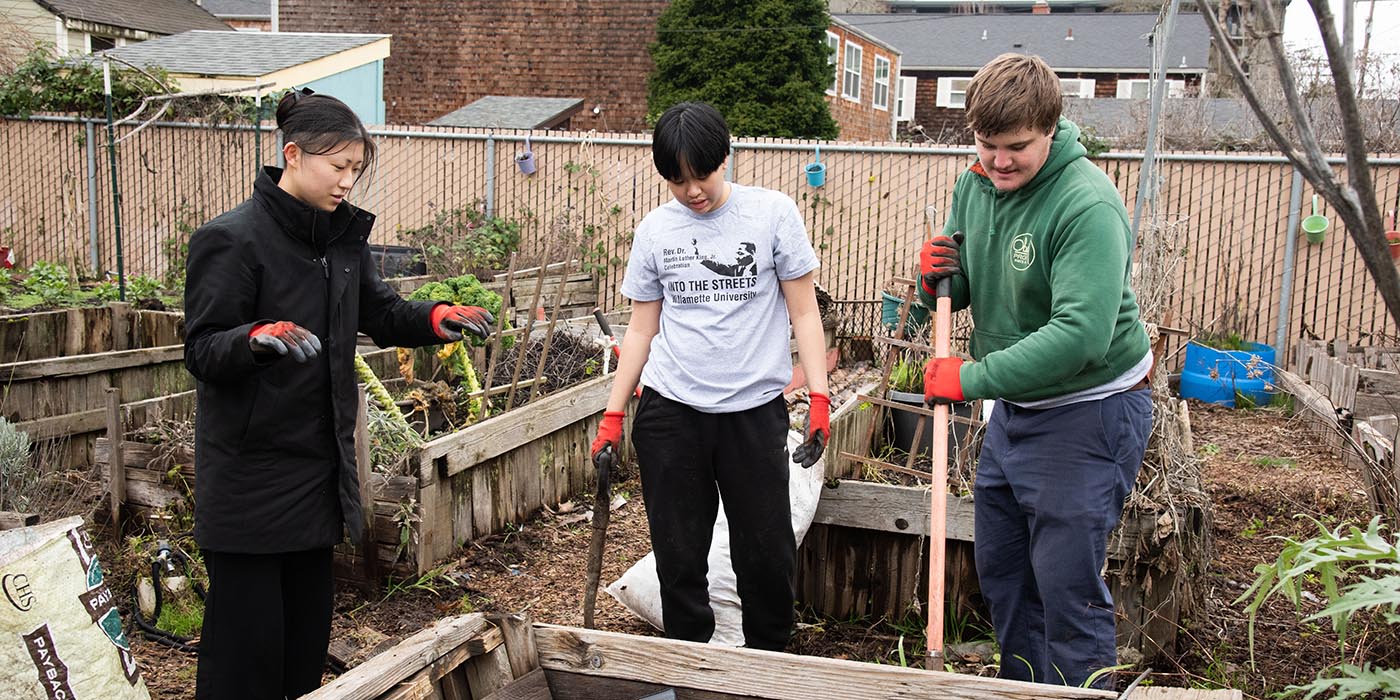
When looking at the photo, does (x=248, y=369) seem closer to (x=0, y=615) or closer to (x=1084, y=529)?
(x=0, y=615)

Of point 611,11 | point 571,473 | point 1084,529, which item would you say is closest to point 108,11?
point 611,11

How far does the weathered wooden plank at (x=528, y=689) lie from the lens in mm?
2240

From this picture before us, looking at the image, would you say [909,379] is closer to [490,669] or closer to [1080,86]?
[490,669]

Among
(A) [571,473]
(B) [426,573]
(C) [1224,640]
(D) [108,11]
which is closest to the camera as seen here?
(C) [1224,640]

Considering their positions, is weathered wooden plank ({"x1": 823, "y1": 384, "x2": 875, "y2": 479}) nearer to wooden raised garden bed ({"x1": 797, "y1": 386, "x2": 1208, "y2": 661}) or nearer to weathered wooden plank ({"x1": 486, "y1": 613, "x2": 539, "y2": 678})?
wooden raised garden bed ({"x1": 797, "y1": 386, "x2": 1208, "y2": 661})

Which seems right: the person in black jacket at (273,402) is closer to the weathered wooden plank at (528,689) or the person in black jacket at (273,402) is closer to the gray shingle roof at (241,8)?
the weathered wooden plank at (528,689)

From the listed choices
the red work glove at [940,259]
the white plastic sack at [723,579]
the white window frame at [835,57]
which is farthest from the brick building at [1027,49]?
the red work glove at [940,259]

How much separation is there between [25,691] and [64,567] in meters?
0.30

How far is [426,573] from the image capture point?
4422mm

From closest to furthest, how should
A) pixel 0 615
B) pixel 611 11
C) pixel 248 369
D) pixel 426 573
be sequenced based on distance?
1. pixel 248 369
2. pixel 0 615
3. pixel 426 573
4. pixel 611 11

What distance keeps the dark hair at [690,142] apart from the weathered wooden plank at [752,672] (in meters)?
1.26

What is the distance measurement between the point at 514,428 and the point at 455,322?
217cm

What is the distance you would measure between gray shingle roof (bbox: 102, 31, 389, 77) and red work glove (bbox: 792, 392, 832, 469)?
13622 millimetres

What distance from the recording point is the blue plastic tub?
340 inches
